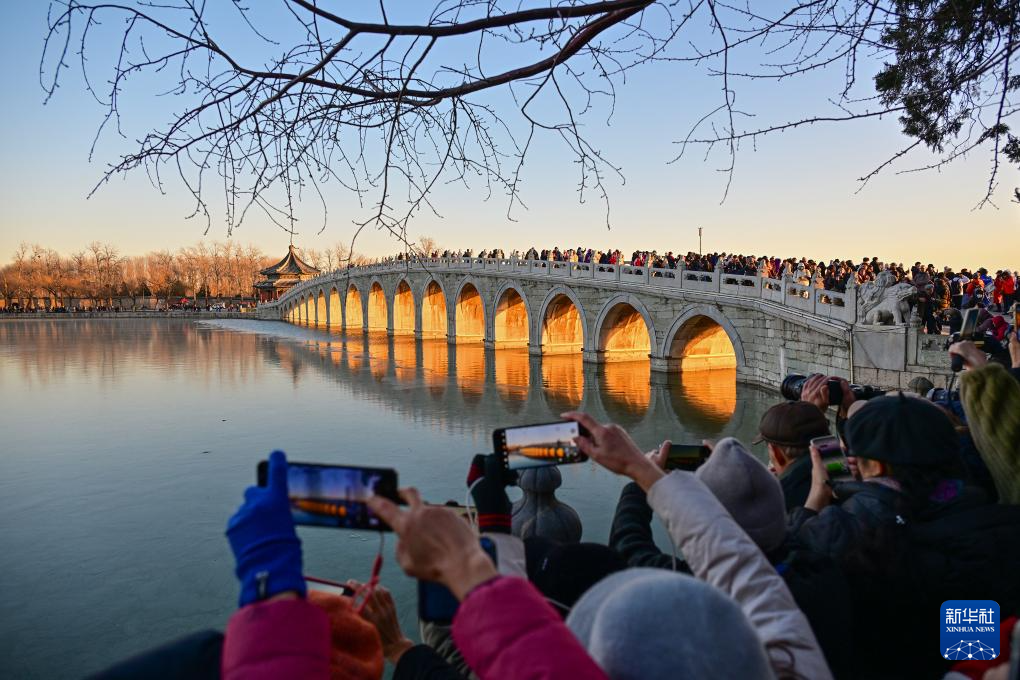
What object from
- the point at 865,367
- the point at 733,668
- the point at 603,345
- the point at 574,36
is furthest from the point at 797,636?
the point at 603,345

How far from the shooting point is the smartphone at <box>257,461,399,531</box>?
122cm

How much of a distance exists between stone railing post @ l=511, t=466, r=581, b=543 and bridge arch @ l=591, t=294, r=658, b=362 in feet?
53.5

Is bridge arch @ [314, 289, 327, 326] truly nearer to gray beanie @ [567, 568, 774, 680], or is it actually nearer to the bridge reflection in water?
the bridge reflection in water

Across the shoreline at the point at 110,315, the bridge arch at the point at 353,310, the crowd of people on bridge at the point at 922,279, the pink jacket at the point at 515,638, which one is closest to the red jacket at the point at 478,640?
the pink jacket at the point at 515,638

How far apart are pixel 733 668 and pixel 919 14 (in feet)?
13.2

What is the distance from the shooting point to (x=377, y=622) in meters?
1.55

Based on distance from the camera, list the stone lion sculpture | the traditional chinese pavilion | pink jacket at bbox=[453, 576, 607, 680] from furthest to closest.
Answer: the traditional chinese pavilion < the stone lion sculpture < pink jacket at bbox=[453, 576, 607, 680]

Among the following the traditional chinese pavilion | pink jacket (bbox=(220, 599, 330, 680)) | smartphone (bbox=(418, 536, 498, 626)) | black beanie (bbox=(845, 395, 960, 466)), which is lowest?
smartphone (bbox=(418, 536, 498, 626))

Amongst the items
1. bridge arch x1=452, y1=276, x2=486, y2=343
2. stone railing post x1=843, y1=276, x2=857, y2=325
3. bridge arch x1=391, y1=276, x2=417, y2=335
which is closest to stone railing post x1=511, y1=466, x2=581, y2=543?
stone railing post x1=843, y1=276, x2=857, y2=325

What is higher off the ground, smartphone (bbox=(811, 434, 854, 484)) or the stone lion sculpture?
the stone lion sculpture

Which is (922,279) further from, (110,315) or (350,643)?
(110,315)

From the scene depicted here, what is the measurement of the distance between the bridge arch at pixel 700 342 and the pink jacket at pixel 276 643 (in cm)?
1614

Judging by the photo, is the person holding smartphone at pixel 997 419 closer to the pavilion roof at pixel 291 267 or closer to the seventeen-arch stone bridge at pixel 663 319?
the seventeen-arch stone bridge at pixel 663 319

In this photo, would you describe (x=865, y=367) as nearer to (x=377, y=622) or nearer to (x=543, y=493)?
(x=543, y=493)
